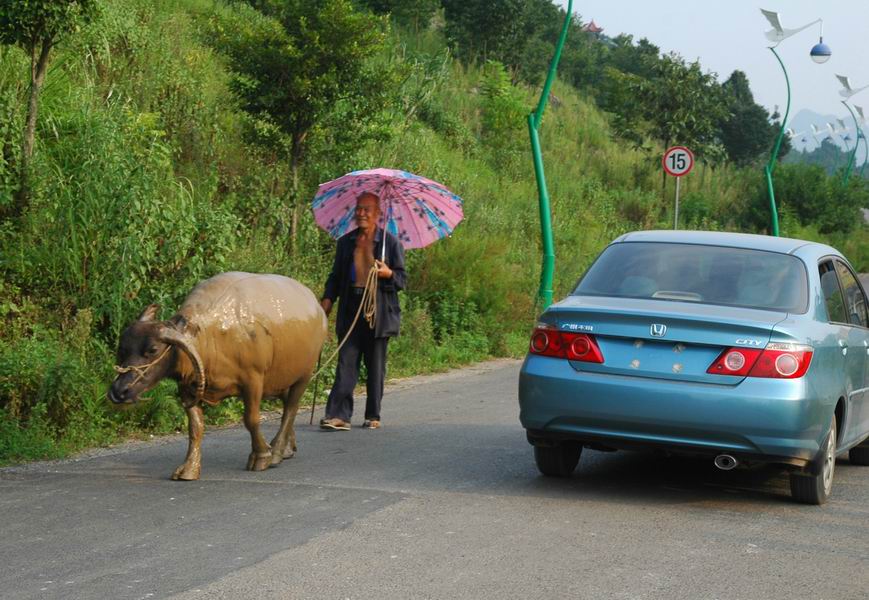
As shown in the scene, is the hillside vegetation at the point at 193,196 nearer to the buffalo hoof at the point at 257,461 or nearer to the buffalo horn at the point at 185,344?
the buffalo hoof at the point at 257,461

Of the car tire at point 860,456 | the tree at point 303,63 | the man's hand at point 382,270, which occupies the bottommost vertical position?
the car tire at point 860,456

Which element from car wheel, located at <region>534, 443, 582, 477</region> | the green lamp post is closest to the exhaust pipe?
car wheel, located at <region>534, 443, 582, 477</region>

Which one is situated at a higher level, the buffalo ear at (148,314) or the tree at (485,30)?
the tree at (485,30)

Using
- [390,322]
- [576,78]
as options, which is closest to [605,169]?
[576,78]

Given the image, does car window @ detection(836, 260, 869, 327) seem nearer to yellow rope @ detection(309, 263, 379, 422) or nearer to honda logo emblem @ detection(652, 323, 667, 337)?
honda logo emblem @ detection(652, 323, 667, 337)

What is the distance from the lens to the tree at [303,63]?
53.8ft

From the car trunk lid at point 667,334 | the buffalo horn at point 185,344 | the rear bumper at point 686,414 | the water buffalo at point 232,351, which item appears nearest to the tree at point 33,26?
the water buffalo at point 232,351

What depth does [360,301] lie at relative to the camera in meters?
11.4

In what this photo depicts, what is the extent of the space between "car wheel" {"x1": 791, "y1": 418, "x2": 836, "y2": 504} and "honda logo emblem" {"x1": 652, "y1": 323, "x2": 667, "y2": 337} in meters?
1.26

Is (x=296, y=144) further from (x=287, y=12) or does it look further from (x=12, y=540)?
(x=12, y=540)

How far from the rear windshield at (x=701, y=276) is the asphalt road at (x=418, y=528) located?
51.7 inches

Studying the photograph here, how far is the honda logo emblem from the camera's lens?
26.1 feet

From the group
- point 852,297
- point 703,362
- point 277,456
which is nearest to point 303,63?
point 277,456

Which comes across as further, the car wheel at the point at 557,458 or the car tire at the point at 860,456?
the car tire at the point at 860,456
